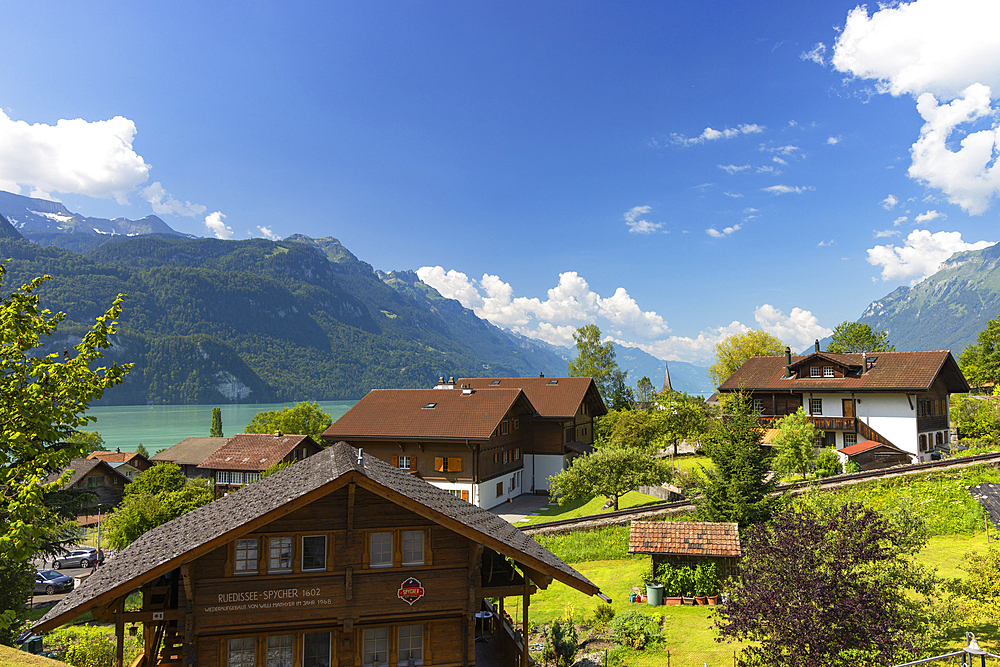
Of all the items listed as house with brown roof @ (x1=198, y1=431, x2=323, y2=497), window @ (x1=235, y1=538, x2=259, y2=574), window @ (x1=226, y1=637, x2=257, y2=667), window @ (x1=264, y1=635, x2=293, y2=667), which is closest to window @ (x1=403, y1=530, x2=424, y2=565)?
window @ (x1=264, y1=635, x2=293, y2=667)

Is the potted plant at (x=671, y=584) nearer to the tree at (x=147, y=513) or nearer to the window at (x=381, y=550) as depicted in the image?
the window at (x=381, y=550)

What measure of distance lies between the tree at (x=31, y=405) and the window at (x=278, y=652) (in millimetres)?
4400

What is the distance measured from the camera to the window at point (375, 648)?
12.0 meters

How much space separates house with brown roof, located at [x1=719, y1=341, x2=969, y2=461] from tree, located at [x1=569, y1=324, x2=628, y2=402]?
29144 mm

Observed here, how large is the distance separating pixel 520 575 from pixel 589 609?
9442 mm

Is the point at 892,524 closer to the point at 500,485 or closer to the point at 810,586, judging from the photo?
the point at 810,586

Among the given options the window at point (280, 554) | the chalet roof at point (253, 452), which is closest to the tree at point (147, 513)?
the chalet roof at point (253, 452)

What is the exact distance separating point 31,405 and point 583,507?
114 feet

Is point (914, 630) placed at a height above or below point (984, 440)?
below

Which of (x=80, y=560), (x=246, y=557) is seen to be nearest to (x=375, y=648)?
(x=246, y=557)

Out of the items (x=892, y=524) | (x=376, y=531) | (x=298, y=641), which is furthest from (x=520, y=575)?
(x=892, y=524)

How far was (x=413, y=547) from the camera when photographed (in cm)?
1220

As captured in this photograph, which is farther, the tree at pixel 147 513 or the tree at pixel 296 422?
the tree at pixel 296 422

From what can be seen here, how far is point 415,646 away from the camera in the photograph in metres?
12.3
